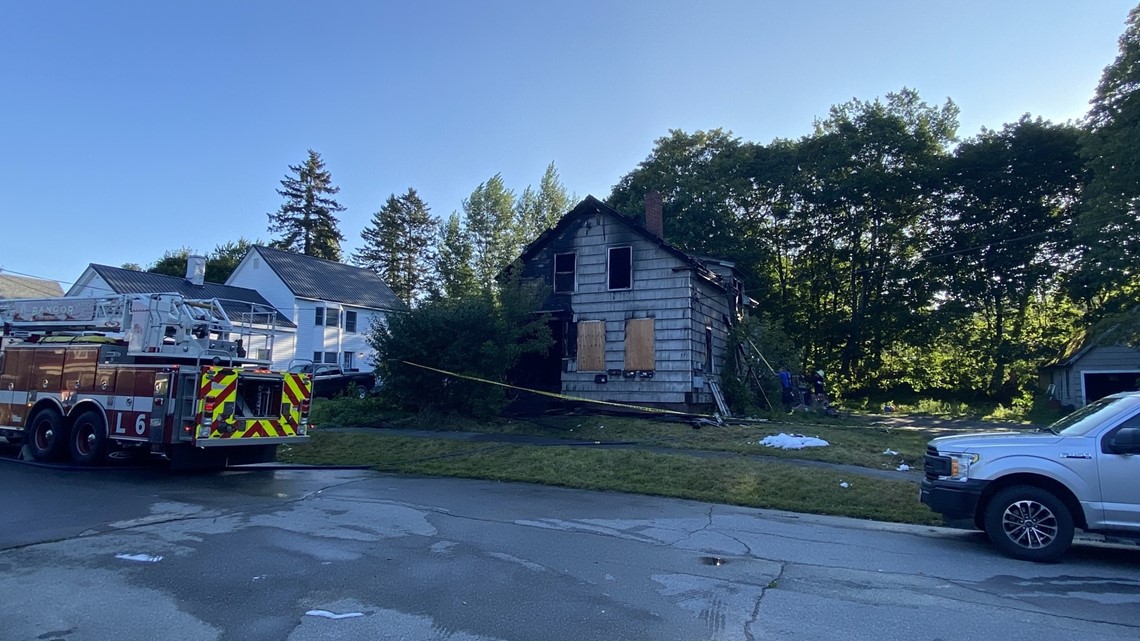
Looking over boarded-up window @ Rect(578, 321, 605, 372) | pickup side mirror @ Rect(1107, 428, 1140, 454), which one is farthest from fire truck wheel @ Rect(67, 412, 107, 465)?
pickup side mirror @ Rect(1107, 428, 1140, 454)

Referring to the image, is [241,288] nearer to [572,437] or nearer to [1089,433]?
[572,437]

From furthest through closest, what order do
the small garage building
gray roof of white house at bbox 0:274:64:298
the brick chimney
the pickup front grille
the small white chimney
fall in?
1. the small white chimney
2. gray roof of white house at bbox 0:274:64:298
3. the small garage building
4. the brick chimney
5. the pickup front grille

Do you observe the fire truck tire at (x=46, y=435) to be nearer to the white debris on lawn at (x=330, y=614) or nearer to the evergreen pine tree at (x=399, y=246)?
the white debris on lawn at (x=330, y=614)

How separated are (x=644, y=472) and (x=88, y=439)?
32.1 ft

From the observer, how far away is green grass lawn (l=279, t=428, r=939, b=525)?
1027 centimetres

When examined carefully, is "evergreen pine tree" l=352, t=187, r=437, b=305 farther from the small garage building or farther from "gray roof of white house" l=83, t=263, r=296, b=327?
the small garage building

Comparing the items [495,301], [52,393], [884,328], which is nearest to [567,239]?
[495,301]

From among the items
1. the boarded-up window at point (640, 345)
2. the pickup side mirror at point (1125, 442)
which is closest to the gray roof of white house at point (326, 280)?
the boarded-up window at point (640, 345)

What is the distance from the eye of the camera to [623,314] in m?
21.9

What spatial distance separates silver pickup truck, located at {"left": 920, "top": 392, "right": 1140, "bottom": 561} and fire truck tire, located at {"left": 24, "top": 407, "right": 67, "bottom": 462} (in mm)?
13998

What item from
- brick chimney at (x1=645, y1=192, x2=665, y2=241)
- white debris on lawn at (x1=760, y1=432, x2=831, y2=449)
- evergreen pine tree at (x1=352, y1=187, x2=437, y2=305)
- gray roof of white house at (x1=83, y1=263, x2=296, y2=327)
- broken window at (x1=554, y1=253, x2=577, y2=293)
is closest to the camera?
white debris on lawn at (x1=760, y1=432, x2=831, y2=449)

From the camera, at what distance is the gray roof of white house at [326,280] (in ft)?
128

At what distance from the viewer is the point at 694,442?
613 inches

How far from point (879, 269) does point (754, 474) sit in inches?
1235
